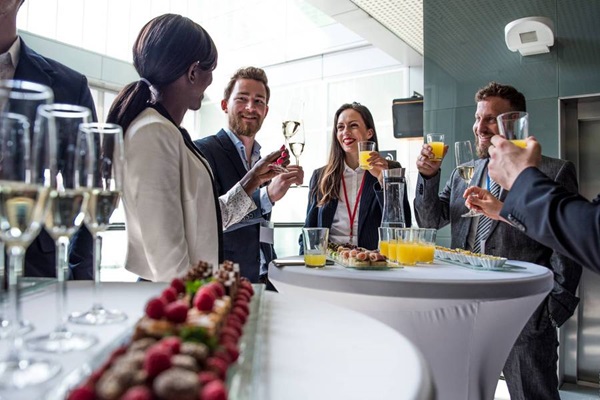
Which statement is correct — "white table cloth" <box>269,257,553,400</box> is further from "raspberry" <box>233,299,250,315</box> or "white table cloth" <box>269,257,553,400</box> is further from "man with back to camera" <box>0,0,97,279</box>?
"man with back to camera" <box>0,0,97,279</box>

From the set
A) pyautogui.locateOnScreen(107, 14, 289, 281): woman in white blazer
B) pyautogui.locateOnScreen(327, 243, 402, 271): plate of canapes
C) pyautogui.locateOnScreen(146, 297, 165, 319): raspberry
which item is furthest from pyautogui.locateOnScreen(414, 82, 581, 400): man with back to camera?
pyautogui.locateOnScreen(146, 297, 165, 319): raspberry

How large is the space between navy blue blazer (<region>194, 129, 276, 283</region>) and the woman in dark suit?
1.35 ft

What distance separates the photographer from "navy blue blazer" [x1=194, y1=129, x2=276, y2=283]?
254 centimetres

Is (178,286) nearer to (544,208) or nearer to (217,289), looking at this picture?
(217,289)

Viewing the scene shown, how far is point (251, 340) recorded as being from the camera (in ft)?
2.07

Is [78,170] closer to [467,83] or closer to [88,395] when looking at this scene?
[88,395]

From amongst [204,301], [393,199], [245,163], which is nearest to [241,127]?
[245,163]

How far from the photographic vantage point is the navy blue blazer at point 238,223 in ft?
8.32

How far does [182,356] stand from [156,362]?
0.14ft

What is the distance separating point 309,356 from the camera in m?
0.58

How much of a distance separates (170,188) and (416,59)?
694cm

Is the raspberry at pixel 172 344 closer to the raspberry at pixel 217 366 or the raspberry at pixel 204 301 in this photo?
the raspberry at pixel 217 366

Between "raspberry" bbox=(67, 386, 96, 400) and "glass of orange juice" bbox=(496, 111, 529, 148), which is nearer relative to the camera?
"raspberry" bbox=(67, 386, 96, 400)

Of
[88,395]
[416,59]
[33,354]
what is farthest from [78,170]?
[416,59]
